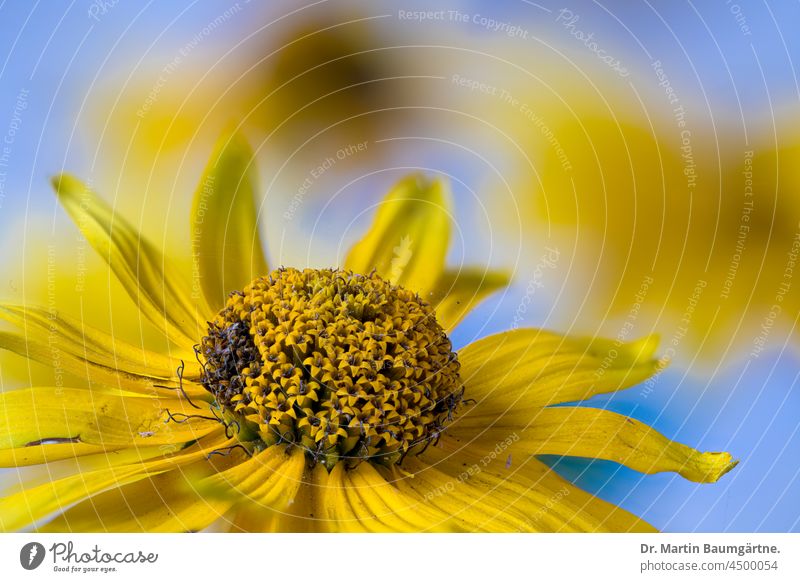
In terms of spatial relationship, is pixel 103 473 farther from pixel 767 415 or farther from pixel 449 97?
pixel 767 415

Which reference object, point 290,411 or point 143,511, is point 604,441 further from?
point 143,511

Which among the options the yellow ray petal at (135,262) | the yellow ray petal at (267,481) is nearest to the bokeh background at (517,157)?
the yellow ray petal at (135,262)

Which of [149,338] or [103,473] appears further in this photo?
[149,338]

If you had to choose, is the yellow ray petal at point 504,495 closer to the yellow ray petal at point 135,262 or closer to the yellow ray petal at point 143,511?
the yellow ray petal at point 143,511

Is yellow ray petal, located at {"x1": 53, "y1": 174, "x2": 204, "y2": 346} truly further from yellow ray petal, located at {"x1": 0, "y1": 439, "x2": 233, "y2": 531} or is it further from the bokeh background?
yellow ray petal, located at {"x1": 0, "y1": 439, "x2": 233, "y2": 531}
